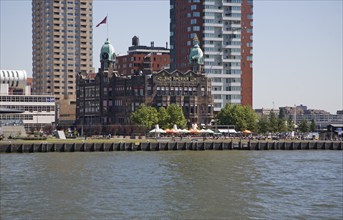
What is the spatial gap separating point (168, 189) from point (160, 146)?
79.7 metres

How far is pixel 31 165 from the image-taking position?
10888 centimetres

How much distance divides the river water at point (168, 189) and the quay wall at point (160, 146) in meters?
23.3

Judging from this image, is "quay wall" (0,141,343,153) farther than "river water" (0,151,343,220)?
Yes

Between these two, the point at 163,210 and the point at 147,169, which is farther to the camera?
the point at 147,169

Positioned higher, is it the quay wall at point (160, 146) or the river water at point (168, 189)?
the quay wall at point (160, 146)

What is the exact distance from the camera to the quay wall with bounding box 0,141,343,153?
14600 centimetres

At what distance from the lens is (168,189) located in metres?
78.2

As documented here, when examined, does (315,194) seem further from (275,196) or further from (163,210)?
(163,210)

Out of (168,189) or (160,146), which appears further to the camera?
(160,146)

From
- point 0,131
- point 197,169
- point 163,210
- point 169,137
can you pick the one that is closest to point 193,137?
point 169,137

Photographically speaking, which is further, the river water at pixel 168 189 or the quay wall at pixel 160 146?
the quay wall at pixel 160 146

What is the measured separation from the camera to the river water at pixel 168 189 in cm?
6278

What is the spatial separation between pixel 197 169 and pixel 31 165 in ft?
82.1

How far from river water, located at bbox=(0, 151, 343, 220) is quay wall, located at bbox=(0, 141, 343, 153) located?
917 inches
